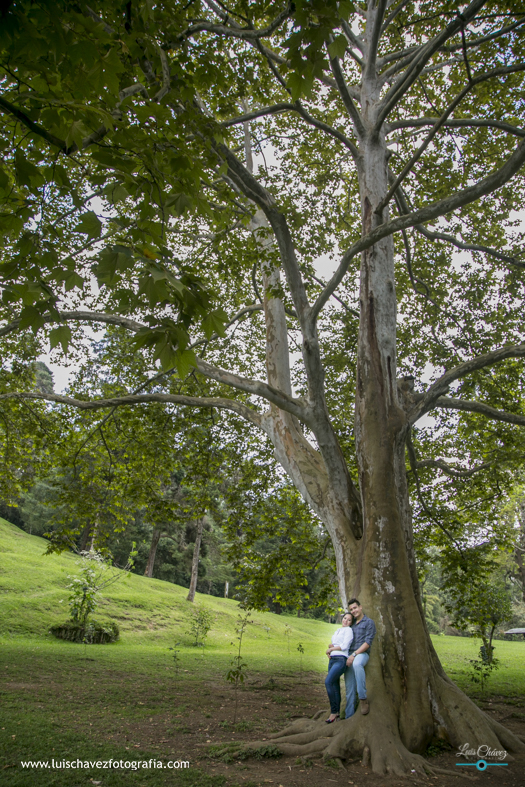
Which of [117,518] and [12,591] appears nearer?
[117,518]

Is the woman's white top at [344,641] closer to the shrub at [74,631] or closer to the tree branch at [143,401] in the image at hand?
the tree branch at [143,401]

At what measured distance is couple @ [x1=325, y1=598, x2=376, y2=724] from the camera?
499 centimetres

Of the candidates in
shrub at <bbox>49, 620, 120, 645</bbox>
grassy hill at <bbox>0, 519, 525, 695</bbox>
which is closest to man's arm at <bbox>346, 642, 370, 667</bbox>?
grassy hill at <bbox>0, 519, 525, 695</bbox>

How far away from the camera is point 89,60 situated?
173 centimetres

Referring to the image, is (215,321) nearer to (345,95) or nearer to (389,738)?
(389,738)

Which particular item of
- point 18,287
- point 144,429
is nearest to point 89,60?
point 18,287

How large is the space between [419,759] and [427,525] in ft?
17.7

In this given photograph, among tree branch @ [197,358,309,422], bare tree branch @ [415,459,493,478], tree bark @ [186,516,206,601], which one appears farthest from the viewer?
tree bark @ [186,516,206,601]

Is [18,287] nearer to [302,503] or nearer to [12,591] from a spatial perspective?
[302,503]

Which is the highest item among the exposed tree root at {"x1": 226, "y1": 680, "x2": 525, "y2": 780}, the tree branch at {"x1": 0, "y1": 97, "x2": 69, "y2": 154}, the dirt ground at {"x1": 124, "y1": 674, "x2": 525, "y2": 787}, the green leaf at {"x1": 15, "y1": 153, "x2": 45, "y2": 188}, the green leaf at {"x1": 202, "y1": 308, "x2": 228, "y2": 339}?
the tree branch at {"x1": 0, "y1": 97, "x2": 69, "y2": 154}

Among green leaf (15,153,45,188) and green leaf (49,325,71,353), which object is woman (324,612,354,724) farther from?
green leaf (15,153,45,188)

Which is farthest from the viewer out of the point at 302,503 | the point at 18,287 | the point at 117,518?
the point at 302,503

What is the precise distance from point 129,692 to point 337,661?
408 cm

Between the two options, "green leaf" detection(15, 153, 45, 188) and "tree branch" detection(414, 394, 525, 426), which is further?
Answer: "tree branch" detection(414, 394, 525, 426)
